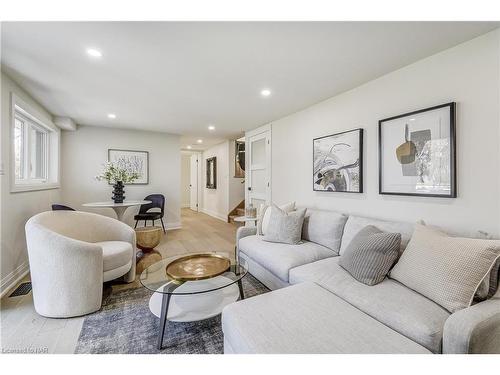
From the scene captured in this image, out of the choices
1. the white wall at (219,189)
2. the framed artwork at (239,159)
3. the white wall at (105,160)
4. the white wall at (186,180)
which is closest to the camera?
the white wall at (105,160)

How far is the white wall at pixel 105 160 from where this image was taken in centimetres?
432

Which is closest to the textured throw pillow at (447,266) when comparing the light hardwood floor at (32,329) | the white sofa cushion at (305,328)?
the white sofa cushion at (305,328)

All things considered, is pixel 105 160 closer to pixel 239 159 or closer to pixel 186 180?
pixel 239 159

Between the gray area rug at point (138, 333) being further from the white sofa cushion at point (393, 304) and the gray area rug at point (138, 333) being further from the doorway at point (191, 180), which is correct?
the doorway at point (191, 180)

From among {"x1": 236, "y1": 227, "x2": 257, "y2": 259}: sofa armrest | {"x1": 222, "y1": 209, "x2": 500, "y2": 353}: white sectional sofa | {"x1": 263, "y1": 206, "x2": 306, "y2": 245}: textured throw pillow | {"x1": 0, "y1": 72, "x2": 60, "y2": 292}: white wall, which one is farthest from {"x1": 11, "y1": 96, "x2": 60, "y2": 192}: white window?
{"x1": 222, "y1": 209, "x2": 500, "y2": 353}: white sectional sofa

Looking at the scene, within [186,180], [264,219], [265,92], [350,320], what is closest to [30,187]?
[264,219]

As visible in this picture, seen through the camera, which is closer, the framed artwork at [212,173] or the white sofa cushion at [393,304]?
the white sofa cushion at [393,304]

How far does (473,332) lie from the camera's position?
988 millimetres

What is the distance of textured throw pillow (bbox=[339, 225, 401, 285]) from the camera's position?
62.2 inches

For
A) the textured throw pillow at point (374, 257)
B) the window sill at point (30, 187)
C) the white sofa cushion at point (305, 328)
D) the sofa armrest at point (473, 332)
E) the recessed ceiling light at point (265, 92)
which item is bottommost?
the white sofa cushion at point (305, 328)

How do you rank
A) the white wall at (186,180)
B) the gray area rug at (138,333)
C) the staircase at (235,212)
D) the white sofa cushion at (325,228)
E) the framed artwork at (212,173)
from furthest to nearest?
1. the white wall at (186,180)
2. the framed artwork at (212,173)
3. the staircase at (235,212)
4. the white sofa cushion at (325,228)
5. the gray area rug at (138,333)

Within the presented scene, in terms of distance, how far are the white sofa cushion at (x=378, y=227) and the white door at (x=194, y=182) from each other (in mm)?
6583

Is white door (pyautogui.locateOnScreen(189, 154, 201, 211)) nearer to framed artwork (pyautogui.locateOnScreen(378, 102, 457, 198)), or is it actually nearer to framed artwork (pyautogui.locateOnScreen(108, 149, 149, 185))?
framed artwork (pyautogui.locateOnScreen(108, 149, 149, 185))

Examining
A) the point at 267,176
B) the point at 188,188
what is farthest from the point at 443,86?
the point at 188,188
